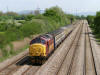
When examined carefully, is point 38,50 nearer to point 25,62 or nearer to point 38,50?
point 38,50

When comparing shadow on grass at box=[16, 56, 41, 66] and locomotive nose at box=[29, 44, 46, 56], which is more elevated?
locomotive nose at box=[29, 44, 46, 56]

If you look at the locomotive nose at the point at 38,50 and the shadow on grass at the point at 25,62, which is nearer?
the locomotive nose at the point at 38,50

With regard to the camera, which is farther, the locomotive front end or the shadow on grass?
the shadow on grass

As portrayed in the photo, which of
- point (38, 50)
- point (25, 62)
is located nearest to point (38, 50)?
point (38, 50)

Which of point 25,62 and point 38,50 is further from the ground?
point 38,50

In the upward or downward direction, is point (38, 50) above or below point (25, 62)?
above

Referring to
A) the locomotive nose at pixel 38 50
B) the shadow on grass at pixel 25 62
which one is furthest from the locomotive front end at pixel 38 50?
the shadow on grass at pixel 25 62

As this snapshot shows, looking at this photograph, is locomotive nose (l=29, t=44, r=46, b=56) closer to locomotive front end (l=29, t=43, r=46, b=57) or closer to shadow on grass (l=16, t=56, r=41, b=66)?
locomotive front end (l=29, t=43, r=46, b=57)

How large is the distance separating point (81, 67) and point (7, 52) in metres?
10.9

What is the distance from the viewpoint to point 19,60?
23.5m

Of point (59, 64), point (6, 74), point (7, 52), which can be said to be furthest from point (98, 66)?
point (7, 52)

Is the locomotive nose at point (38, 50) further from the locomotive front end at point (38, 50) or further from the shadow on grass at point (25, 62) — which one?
the shadow on grass at point (25, 62)

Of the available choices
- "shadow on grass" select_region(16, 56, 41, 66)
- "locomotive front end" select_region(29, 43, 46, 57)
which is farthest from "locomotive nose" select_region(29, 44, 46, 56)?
"shadow on grass" select_region(16, 56, 41, 66)

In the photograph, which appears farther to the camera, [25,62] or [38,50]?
[25,62]
